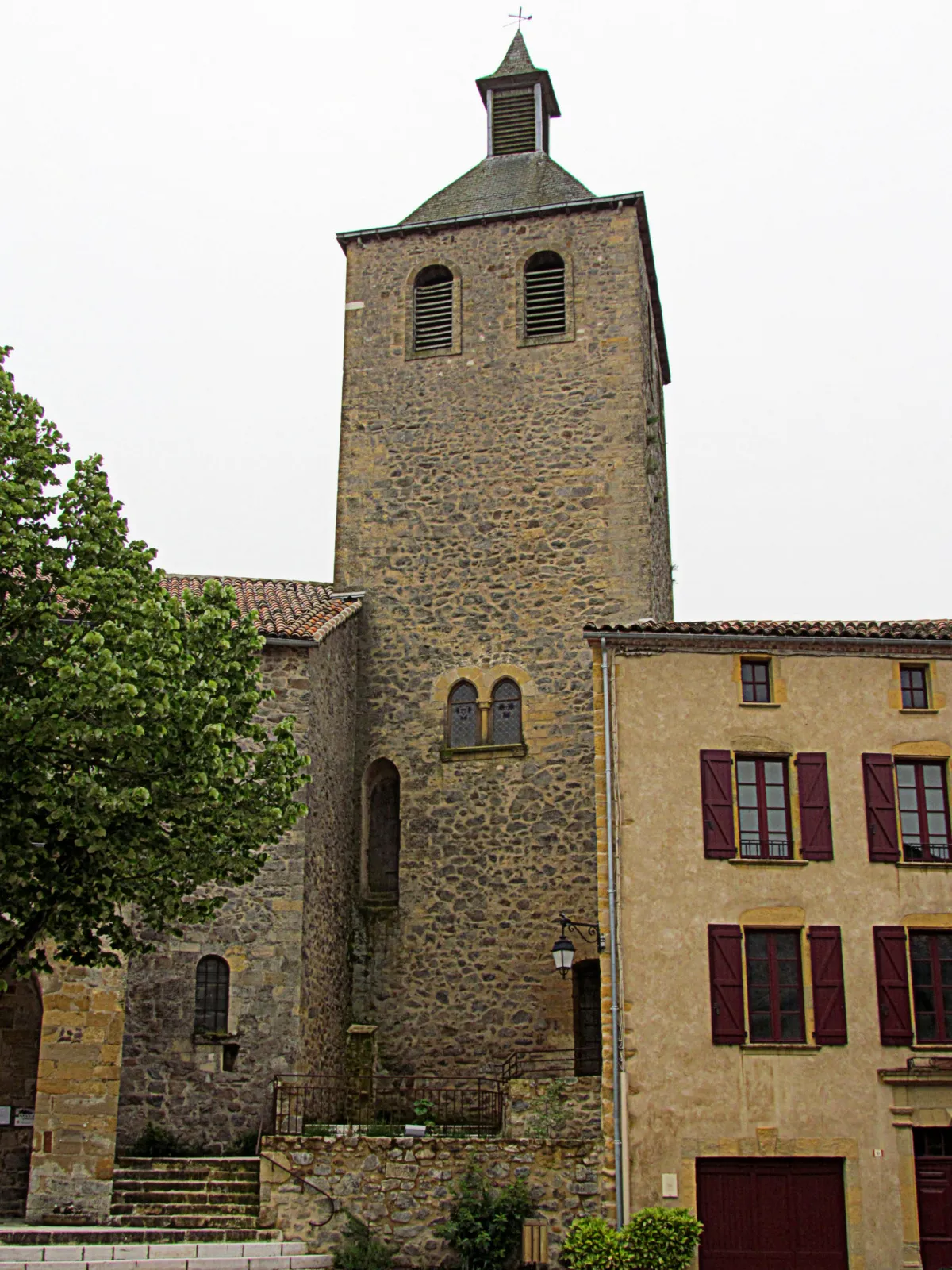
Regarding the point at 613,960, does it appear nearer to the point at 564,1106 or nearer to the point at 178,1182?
the point at 564,1106

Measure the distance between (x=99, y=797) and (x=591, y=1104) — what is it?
960 cm

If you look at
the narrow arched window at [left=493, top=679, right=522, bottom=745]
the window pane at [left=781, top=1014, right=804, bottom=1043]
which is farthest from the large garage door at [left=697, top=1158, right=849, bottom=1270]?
the narrow arched window at [left=493, top=679, right=522, bottom=745]

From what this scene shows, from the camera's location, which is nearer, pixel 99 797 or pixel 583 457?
pixel 99 797

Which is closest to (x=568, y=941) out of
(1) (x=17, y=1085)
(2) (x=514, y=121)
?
(1) (x=17, y=1085)

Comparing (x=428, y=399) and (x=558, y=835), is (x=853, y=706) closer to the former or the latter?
(x=558, y=835)

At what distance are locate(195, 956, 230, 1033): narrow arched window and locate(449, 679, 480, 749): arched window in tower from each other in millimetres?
6762

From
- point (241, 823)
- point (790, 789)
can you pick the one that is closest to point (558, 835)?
point (790, 789)

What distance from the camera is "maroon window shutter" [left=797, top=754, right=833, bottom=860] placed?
2016 cm

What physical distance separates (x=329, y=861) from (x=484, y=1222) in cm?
786

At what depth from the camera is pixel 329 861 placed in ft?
83.6

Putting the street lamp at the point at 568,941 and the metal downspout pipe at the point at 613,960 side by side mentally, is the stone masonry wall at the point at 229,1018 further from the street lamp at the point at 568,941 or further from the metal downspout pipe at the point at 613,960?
the metal downspout pipe at the point at 613,960

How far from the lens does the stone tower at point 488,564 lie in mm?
26250

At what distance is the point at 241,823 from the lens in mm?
15891

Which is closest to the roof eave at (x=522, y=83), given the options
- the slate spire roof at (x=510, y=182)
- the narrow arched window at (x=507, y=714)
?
the slate spire roof at (x=510, y=182)
